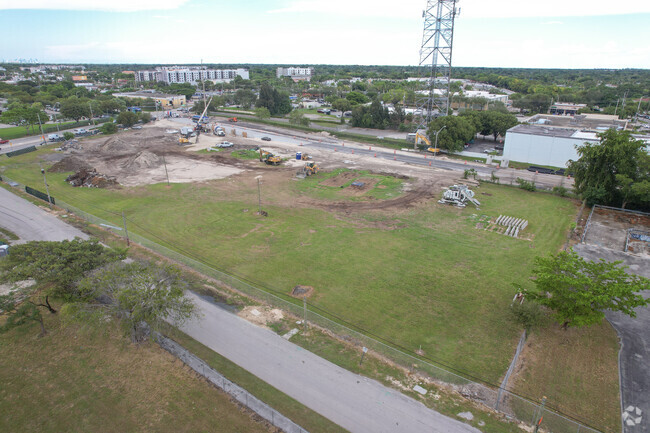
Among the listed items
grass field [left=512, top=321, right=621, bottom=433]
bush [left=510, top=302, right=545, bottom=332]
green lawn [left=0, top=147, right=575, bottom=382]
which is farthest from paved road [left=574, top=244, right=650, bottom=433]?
green lawn [left=0, top=147, right=575, bottom=382]

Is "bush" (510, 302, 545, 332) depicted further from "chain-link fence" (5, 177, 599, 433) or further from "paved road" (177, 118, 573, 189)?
"paved road" (177, 118, 573, 189)

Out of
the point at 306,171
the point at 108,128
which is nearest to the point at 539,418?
the point at 306,171

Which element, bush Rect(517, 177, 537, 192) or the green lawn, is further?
bush Rect(517, 177, 537, 192)

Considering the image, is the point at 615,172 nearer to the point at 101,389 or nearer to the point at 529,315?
the point at 529,315

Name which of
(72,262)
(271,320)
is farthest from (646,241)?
(72,262)

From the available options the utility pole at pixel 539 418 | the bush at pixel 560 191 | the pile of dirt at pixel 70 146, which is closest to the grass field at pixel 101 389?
the utility pole at pixel 539 418
